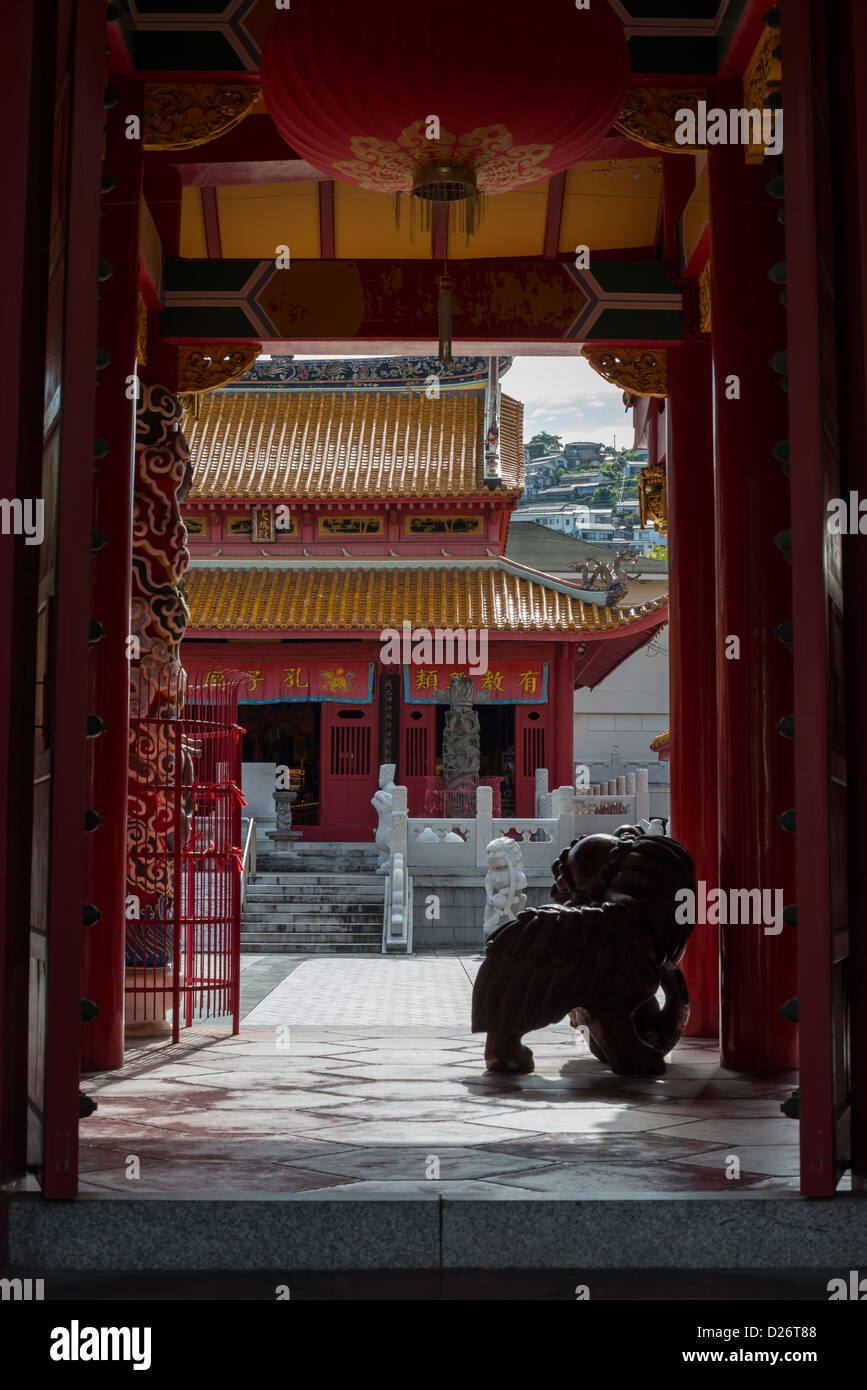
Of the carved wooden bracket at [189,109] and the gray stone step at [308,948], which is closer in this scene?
the carved wooden bracket at [189,109]

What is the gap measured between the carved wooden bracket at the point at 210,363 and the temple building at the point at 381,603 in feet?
37.9

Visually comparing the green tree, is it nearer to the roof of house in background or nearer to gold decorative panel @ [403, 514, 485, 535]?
the roof of house in background

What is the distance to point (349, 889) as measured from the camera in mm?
16422

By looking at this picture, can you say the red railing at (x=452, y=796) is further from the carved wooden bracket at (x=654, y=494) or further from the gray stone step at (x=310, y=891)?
the carved wooden bracket at (x=654, y=494)

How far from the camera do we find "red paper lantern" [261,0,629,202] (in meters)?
3.41

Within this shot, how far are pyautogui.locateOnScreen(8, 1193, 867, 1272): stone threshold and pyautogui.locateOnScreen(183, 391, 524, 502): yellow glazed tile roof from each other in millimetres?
16908

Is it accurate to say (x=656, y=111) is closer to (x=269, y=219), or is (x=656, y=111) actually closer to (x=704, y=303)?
(x=704, y=303)

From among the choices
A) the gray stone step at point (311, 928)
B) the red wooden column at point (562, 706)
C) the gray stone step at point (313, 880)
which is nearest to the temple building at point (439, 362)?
the gray stone step at point (311, 928)

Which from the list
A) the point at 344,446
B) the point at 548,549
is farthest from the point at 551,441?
the point at 344,446

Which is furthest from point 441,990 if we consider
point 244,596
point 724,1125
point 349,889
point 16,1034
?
point 244,596

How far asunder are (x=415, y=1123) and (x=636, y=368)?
4054mm

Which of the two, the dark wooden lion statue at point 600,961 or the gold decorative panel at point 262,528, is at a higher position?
the gold decorative panel at point 262,528

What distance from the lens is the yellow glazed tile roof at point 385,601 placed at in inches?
728
